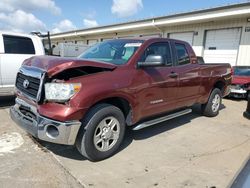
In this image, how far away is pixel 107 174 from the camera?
3211mm

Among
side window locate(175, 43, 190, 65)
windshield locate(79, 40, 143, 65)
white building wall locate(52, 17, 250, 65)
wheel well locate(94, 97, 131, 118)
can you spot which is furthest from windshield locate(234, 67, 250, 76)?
wheel well locate(94, 97, 131, 118)

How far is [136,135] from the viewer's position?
472 cm

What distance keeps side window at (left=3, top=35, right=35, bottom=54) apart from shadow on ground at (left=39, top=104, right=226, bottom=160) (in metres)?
3.62

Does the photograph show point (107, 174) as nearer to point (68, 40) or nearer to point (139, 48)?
point (139, 48)

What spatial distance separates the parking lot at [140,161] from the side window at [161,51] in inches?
61.2

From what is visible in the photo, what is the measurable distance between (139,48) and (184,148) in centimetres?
198

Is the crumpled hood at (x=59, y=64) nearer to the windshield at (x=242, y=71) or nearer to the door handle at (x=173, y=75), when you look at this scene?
the door handle at (x=173, y=75)

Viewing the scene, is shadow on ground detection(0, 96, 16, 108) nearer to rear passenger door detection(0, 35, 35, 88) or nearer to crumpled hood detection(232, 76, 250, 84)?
rear passenger door detection(0, 35, 35, 88)

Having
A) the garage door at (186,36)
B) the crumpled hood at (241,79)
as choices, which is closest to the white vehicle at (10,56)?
the crumpled hood at (241,79)

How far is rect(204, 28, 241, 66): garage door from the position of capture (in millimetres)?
11679

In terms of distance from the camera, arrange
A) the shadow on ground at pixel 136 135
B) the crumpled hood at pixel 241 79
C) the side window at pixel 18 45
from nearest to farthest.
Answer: the shadow on ground at pixel 136 135, the side window at pixel 18 45, the crumpled hood at pixel 241 79

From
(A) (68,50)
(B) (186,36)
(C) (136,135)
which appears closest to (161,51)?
(C) (136,135)

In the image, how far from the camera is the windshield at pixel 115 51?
4043 millimetres

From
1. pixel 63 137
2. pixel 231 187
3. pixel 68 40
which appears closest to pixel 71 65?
pixel 63 137
